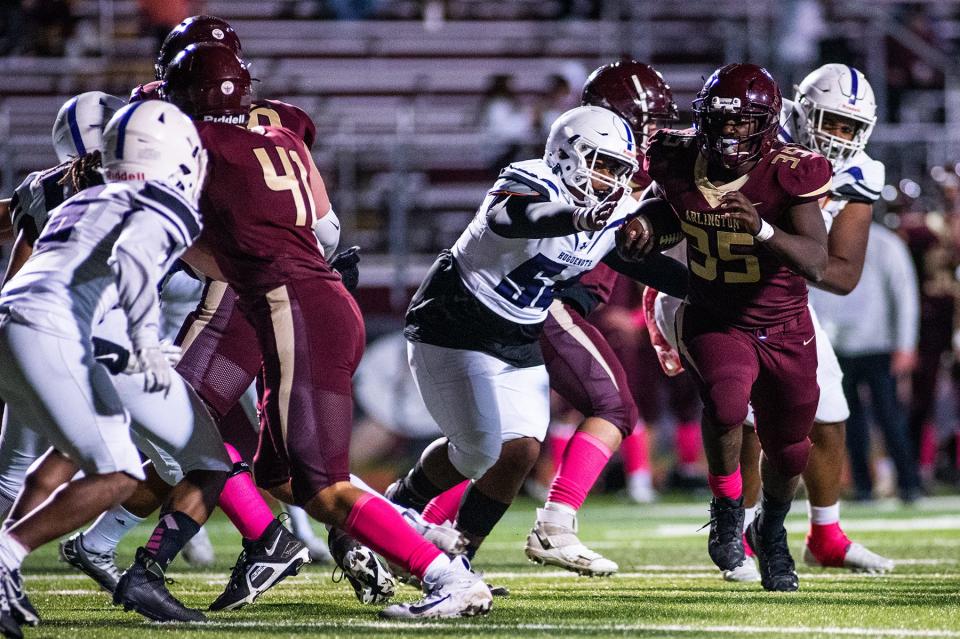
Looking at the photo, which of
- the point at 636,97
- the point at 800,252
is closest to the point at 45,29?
the point at 636,97

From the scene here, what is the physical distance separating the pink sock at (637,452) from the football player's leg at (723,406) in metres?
4.48

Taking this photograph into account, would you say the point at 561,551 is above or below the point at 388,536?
below

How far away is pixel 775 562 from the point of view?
4.77m

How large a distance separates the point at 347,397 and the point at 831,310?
5.40 m

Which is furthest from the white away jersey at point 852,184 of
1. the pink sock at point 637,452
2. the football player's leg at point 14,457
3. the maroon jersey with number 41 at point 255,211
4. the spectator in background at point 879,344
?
the pink sock at point 637,452

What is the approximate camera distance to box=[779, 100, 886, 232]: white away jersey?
5070mm

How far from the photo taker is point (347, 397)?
3.98 metres

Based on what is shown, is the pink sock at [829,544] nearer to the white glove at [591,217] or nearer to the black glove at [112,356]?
the white glove at [591,217]

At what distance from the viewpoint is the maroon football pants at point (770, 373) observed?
4633 millimetres

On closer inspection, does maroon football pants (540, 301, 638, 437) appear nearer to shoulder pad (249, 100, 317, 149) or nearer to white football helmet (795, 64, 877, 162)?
white football helmet (795, 64, 877, 162)

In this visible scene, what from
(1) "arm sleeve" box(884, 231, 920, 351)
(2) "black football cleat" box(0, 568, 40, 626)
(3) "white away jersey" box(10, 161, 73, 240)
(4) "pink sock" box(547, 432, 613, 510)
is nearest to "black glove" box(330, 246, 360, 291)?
(3) "white away jersey" box(10, 161, 73, 240)

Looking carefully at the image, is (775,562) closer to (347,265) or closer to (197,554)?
(347,265)

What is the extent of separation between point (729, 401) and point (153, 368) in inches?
72.9

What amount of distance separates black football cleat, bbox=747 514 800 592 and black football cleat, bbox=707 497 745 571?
0.09 meters
